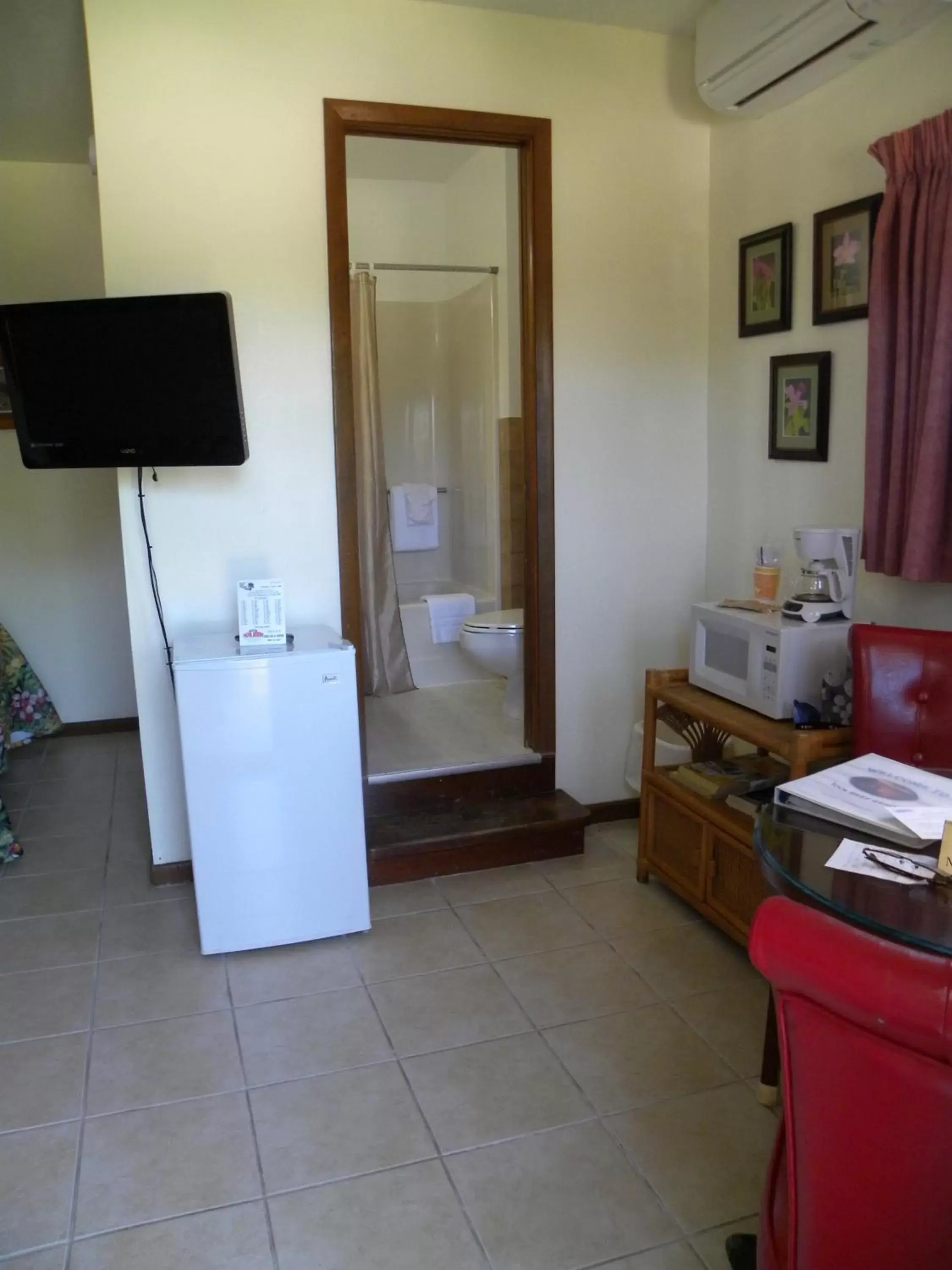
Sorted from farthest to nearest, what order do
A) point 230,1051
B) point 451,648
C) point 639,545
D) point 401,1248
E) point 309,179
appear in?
point 451,648 → point 639,545 → point 309,179 → point 230,1051 → point 401,1248

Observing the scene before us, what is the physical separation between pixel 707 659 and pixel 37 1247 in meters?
2.03

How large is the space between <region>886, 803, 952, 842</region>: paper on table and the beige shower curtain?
3.16 meters

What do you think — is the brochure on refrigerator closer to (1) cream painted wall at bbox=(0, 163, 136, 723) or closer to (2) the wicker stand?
(2) the wicker stand

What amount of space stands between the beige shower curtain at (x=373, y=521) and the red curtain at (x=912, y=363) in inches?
100

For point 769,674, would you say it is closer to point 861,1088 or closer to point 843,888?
point 843,888

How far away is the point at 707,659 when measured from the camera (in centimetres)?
273

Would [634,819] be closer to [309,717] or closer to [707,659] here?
[707,659]

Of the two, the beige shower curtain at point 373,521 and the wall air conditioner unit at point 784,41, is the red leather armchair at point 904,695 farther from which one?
the beige shower curtain at point 373,521

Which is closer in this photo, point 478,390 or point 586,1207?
point 586,1207

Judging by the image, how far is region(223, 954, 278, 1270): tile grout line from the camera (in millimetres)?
1658

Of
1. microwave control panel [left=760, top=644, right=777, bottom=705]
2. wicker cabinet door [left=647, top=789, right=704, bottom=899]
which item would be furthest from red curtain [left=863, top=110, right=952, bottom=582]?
wicker cabinet door [left=647, top=789, right=704, bottom=899]

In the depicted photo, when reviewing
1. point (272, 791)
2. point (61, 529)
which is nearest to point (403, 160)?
point (61, 529)

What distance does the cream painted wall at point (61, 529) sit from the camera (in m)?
4.28

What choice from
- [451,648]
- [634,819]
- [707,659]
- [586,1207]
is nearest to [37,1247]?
[586,1207]
